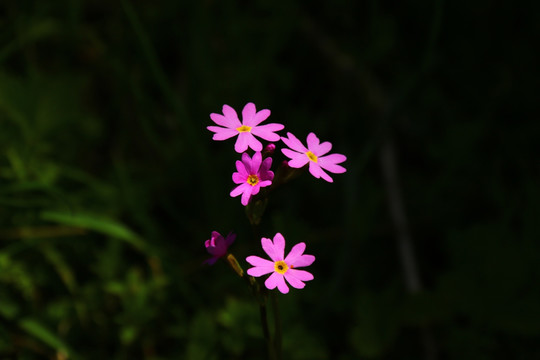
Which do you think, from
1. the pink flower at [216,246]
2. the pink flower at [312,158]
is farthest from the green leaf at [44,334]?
the pink flower at [312,158]

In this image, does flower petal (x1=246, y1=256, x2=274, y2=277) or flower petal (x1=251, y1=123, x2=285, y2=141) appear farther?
flower petal (x1=251, y1=123, x2=285, y2=141)

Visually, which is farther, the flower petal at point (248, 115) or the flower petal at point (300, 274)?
the flower petal at point (248, 115)

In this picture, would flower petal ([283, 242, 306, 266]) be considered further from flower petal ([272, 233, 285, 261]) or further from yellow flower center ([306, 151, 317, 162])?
yellow flower center ([306, 151, 317, 162])

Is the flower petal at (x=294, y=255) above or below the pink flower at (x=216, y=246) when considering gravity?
below

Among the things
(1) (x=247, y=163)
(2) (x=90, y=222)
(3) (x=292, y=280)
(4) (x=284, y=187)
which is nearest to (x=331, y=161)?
(1) (x=247, y=163)

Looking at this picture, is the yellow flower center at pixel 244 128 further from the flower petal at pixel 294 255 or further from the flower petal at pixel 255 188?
the flower petal at pixel 294 255

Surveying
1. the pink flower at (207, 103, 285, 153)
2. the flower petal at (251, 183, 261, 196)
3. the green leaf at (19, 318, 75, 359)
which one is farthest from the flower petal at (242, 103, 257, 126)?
the green leaf at (19, 318, 75, 359)

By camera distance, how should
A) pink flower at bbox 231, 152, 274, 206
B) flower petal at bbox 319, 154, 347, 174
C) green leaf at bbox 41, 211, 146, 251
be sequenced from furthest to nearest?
green leaf at bbox 41, 211, 146, 251 < flower petal at bbox 319, 154, 347, 174 < pink flower at bbox 231, 152, 274, 206
